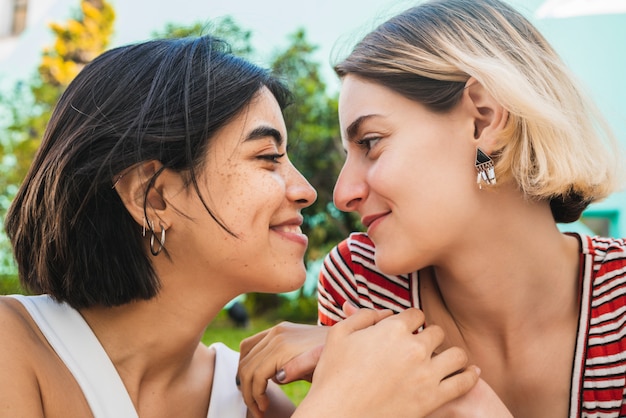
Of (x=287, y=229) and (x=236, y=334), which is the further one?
(x=236, y=334)

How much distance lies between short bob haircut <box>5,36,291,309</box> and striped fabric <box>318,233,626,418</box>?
0.90 metres

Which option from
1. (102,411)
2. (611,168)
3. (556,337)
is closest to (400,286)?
(556,337)

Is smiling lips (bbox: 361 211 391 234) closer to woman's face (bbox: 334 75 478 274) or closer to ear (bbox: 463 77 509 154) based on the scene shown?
woman's face (bbox: 334 75 478 274)

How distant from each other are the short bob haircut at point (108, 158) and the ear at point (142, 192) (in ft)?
0.11

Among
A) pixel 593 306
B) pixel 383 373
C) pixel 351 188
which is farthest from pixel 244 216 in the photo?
pixel 593 306

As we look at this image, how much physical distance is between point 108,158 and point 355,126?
0.88m

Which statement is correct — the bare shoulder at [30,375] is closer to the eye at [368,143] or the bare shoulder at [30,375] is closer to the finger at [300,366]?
the finger at [300,366]

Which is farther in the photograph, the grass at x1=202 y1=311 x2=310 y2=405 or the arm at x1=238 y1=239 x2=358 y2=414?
the grass at x1=202 y1=311 x2=310 y2=405

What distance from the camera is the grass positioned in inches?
212

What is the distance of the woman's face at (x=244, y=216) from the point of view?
8.11 ft

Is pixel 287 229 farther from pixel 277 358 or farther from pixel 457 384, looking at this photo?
pixel 457 384

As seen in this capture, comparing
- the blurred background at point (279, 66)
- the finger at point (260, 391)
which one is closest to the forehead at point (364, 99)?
the finger at point (260, 391)

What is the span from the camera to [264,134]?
260 cm

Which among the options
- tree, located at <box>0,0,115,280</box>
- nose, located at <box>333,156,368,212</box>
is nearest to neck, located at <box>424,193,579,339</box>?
nose, located at <box>333,156,368,212</box>
